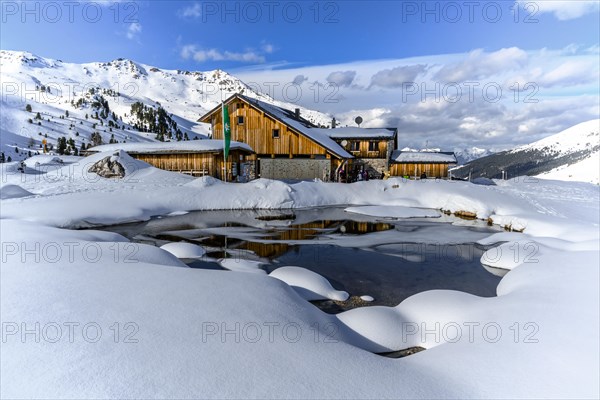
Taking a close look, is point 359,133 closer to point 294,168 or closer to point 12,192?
point 294,168

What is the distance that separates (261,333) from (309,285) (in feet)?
11.2

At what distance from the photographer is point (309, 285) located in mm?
7555

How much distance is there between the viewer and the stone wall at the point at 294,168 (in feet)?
106

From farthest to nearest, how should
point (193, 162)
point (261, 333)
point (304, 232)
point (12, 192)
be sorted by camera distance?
point (193, 162)
point (12, 192)
point (304, 232)
point (261, 333)

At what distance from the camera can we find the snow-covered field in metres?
3.23

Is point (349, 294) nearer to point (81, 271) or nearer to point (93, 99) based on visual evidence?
point (81, 271)

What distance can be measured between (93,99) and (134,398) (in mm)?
120895

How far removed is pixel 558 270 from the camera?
764cm

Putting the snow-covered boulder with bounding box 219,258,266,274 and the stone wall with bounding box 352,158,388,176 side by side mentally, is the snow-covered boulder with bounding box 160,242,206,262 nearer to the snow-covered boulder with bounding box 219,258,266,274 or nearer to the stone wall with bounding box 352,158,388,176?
the snow-covered boulder with bounding box 219,258,266,274

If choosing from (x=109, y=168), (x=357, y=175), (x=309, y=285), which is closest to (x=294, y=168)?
(x=357, y=175)

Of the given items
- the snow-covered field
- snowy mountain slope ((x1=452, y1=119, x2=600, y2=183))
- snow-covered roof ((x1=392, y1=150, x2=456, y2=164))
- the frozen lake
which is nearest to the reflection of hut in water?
the frozen lake

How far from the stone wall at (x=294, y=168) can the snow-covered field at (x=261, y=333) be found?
23.5m

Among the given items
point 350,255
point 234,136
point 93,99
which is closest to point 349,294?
point 350,255

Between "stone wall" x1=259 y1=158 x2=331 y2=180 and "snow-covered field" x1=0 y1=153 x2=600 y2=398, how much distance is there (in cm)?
2354
